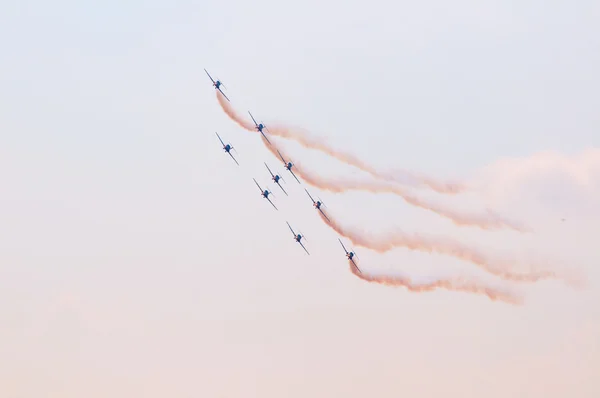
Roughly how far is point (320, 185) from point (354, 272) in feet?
34.5

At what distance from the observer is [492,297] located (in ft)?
276

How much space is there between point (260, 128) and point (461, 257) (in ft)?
91.5

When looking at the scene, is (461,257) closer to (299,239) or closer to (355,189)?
(355,189)

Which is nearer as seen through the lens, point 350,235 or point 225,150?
point 350,235

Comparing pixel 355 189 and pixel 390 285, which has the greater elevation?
pixel 355 189

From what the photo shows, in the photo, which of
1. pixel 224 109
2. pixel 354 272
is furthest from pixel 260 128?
pixel 354 272

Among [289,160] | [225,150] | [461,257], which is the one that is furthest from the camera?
[225,150]

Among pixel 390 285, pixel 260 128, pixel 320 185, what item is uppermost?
pixel 260 128

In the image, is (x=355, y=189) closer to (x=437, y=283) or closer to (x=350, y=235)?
(x=350, y=235)

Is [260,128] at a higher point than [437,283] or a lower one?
higher

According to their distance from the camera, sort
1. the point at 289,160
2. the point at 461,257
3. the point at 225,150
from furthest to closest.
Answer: the point at 225,150 → the point at 289,160 → the point at 461,257

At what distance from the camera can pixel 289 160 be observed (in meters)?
90.8

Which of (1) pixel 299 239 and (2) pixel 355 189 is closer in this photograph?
(2) pixel 355 189

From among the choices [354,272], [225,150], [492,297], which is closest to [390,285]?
[354,272]
